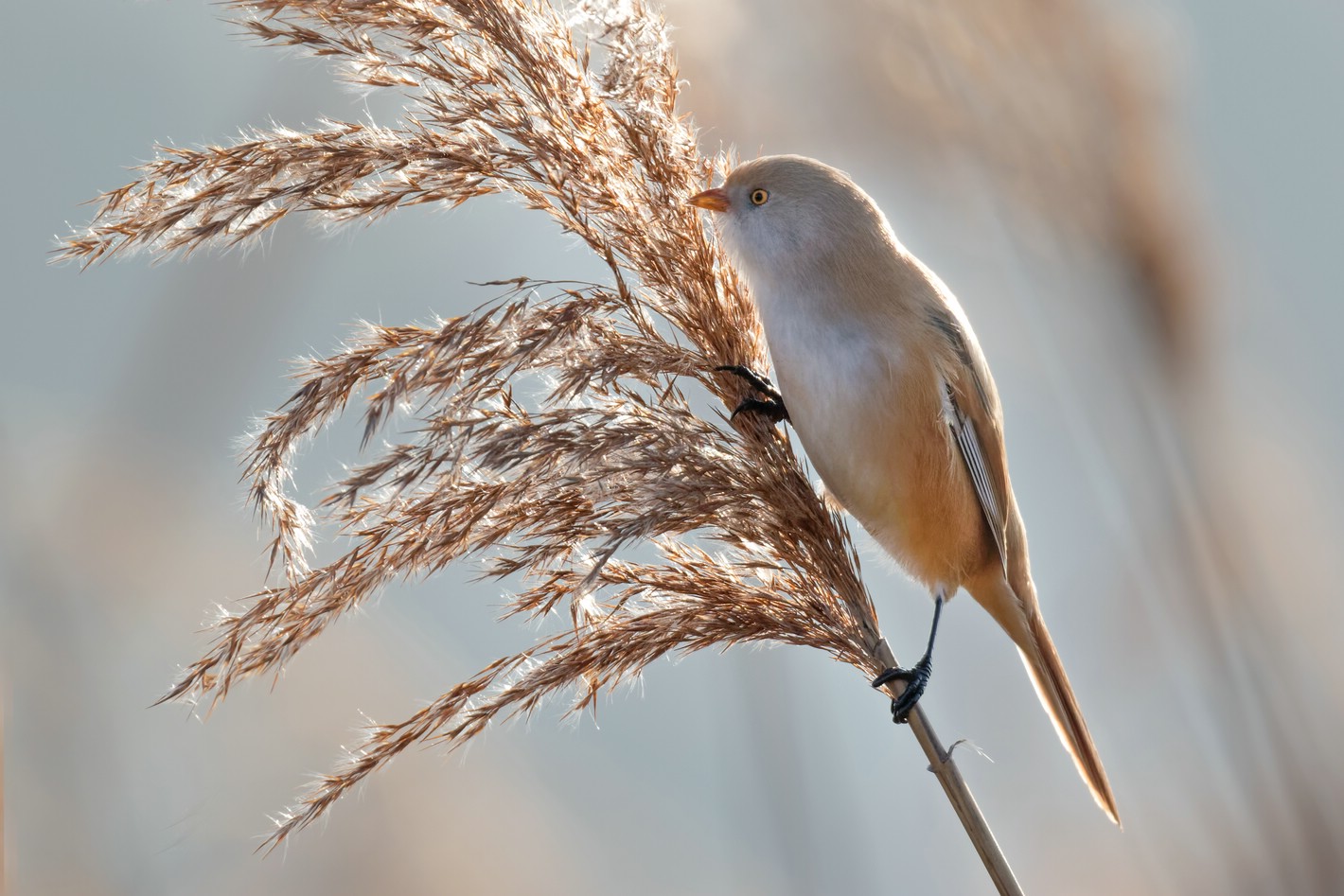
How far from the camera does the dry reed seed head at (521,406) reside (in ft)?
3.37

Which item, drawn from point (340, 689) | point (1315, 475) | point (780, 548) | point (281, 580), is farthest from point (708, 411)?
point (340, 689)

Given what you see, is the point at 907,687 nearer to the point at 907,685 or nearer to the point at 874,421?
the point at 907,685

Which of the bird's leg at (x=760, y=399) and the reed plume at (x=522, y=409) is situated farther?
the bird's leg at (x=760, y=399)

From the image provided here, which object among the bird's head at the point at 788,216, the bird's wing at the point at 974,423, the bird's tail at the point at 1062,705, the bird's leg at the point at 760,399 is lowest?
the bird's tail at the point at 1062,705

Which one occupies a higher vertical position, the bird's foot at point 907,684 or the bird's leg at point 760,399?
the bird's leg at point 760,399

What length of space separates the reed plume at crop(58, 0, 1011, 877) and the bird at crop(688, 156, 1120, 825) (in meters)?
0.15

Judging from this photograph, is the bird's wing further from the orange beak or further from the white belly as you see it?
the orange beak

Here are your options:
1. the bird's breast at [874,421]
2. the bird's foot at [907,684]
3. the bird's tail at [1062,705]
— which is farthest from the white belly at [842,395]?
the bird's tail at [1062,705]

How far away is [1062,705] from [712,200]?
92 cm

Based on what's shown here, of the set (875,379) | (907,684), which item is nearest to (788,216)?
(875,379)

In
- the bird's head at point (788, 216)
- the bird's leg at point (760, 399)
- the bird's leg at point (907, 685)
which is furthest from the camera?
the bird's head at point (788, 216)

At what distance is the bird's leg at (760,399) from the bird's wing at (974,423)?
0.24 metres

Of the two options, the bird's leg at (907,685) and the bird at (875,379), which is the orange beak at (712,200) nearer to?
the bird at (875,379)

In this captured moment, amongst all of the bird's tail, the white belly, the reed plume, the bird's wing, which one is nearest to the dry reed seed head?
the reed plume
